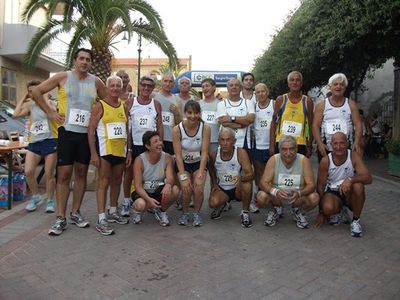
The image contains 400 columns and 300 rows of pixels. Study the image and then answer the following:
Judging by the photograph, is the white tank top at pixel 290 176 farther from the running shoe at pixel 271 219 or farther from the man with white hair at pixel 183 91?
the man with white hair at pixel 183 91

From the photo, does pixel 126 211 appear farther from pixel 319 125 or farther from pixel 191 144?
pixel 319 125

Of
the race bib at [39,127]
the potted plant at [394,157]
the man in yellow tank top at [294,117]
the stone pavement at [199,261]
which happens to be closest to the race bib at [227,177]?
the stone pavement at [199,261]

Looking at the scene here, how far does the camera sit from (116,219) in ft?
18.4

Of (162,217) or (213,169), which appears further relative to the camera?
(213,169)

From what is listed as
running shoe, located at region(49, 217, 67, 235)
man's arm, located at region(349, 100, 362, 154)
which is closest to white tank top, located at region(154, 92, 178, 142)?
running shoe, located at region(49, 217, 67, 235)

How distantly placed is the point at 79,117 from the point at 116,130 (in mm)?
449

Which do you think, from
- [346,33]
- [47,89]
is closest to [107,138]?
[47,89]

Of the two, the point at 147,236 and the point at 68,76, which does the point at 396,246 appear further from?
the point at 68,76

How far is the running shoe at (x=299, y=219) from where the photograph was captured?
5.47m

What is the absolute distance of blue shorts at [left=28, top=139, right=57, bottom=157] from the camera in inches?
249

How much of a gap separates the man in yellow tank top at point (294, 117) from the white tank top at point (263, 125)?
4.2 inches

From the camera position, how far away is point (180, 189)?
5.70 metres

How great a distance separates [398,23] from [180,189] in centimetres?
505

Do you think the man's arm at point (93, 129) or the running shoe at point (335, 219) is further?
the running shoe at point (335, 219)
